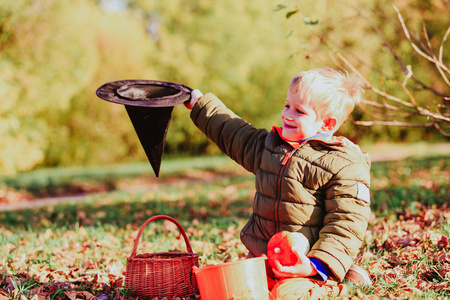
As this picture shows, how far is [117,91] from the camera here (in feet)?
9.84

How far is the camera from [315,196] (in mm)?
2703

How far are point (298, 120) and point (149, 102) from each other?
925 mm

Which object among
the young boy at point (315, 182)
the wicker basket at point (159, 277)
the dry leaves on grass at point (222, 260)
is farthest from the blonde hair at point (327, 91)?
the wicker basket at point (159, 277)

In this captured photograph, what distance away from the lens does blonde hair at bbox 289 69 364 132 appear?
2.68 m

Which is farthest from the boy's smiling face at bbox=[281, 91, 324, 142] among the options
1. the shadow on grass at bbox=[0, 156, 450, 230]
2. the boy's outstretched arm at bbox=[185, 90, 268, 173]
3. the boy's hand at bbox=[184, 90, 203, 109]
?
the shadow on grass at bbox=[0, 156, 450, 230]

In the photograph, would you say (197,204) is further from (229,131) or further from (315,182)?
(315,182)

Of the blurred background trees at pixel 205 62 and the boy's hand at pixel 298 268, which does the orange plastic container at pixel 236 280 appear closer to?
the boy's hand at pixel 298 268

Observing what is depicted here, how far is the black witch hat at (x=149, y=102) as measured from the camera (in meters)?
2.93

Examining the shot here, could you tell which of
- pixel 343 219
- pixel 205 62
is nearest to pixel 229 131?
pixel 343 219

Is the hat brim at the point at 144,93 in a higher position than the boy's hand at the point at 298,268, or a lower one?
higher

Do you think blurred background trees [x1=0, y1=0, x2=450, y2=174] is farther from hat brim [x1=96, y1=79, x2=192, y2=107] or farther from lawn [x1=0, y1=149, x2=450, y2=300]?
hat brim [x1=96, y1=79, x2=192, y2=107]

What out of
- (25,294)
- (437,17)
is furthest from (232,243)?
(437,17)

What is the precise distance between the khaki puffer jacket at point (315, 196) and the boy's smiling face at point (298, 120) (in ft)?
0.22

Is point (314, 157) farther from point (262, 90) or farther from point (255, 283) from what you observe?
point (262, 90)
